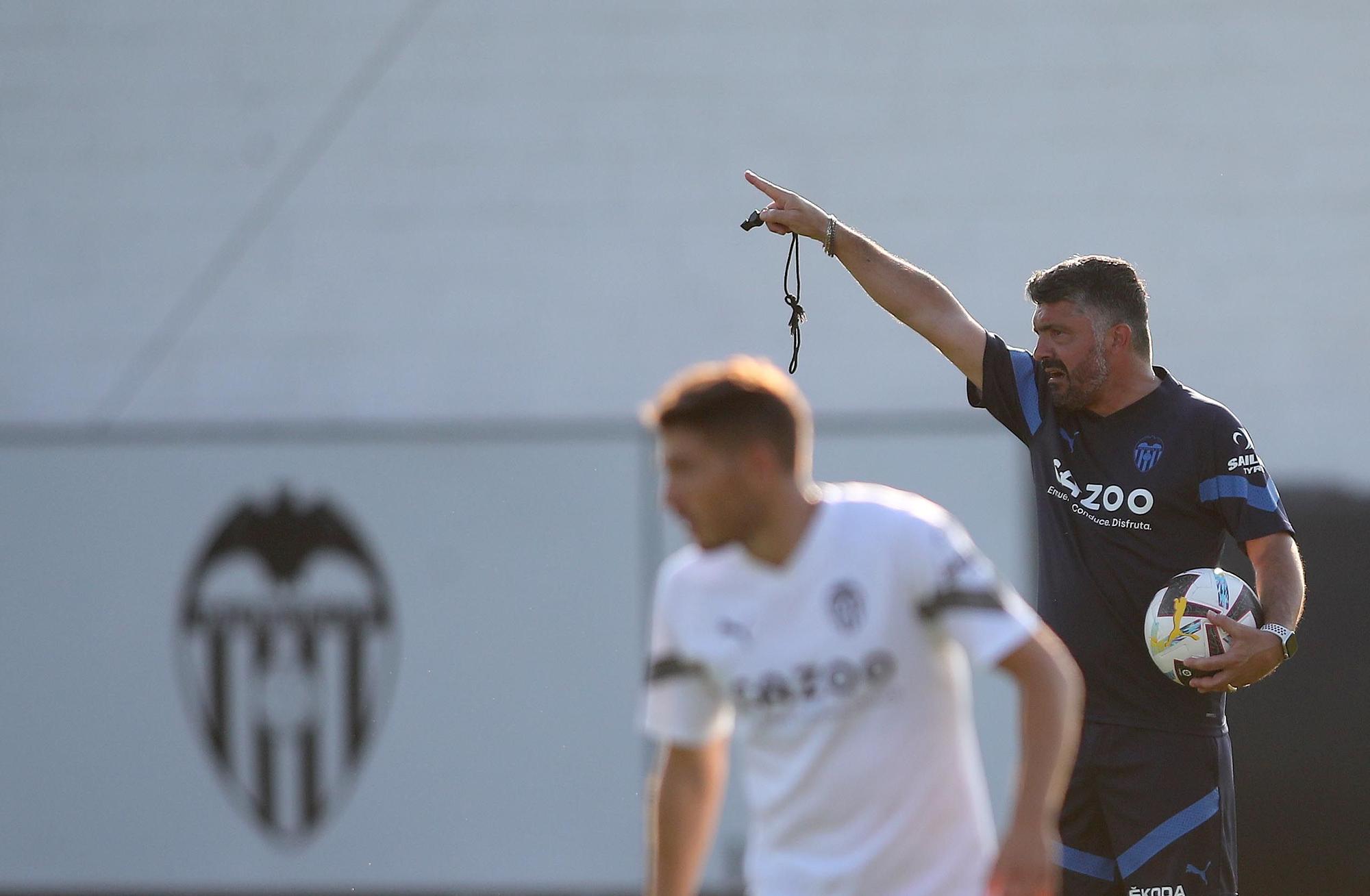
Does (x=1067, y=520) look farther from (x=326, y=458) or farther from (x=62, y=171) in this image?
(x=62, y=171)

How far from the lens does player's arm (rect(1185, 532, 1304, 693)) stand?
151 inches

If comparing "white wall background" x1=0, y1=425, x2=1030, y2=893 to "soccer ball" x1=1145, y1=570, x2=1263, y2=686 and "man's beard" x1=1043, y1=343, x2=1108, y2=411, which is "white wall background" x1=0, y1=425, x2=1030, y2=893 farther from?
"soccer ball" x1=1145, y1=570, x2=1263, y2=686

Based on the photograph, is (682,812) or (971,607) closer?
(971,607)

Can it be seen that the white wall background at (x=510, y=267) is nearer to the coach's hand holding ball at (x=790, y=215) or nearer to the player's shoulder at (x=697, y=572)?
the coach's hand holding ball at (x=790, y=215)

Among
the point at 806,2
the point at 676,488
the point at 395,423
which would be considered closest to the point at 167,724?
the point at 395,423

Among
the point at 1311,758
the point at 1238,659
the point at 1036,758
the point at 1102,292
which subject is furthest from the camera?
the point at 1311,758

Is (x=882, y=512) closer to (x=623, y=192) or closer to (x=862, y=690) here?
(x=862, y=690)

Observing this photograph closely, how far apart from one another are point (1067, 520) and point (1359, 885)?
3.81 metres

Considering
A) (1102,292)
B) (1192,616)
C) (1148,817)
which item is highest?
(1102,292)

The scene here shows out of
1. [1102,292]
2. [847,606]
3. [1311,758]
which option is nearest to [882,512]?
[847,606]

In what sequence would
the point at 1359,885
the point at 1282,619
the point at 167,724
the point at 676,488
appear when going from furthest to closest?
the point at 167,724 < the point at 1359,885 < the point at 1282,619 < the point at 676,488

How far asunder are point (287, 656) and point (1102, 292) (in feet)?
14.9

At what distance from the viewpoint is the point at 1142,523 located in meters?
4.04

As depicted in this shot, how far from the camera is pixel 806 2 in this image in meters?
7.72
